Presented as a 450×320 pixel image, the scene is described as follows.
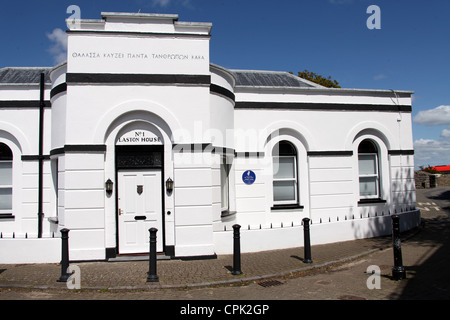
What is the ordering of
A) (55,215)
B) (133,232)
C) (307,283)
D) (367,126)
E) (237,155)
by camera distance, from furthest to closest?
(367,126), (237,155), (55,215), (133,232), (307,283)

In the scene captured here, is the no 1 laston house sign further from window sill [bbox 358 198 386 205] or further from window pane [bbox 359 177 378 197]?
window pane [bbox 359 177 378 197]

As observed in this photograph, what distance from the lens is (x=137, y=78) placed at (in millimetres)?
8773

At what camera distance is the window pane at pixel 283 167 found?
11490 millimetres

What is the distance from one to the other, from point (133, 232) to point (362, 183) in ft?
27.1

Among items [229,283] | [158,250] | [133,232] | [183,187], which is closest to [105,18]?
[183,187]

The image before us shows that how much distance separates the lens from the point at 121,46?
345 inches

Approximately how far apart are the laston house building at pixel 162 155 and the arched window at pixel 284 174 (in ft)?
0.12

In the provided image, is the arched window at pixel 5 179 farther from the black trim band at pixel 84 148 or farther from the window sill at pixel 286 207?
the window sill at pixel 286 207

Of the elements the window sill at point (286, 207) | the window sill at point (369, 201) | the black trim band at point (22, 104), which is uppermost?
the black trim band at point (22, 104)

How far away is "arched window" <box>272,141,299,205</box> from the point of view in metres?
11.5

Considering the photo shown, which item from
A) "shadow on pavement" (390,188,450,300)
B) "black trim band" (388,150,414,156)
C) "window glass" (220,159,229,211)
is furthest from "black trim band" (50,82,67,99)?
"black trim band" (388,150,414,156)

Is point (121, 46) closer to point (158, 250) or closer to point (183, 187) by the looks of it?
point (183, 187)

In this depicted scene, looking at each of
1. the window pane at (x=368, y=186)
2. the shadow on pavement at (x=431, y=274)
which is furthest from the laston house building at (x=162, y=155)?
the shadow on pavement at (x=431, y=274)
